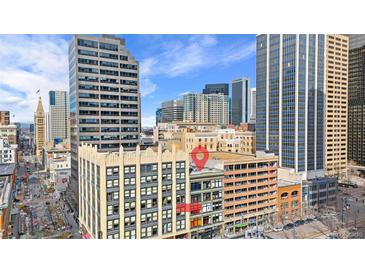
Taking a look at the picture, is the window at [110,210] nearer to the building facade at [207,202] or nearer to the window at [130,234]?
the window at [130,234]

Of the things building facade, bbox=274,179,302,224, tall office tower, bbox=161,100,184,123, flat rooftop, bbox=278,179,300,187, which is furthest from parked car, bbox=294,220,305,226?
tall office tower, bbox=161,100,184,123

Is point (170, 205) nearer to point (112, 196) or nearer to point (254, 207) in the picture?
point (112, 196)

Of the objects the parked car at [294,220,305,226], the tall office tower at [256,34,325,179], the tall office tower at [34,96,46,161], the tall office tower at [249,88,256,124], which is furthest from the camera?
the tall office tower at [249,88,256,124]

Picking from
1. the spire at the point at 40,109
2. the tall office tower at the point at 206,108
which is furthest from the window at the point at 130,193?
the tall office tower at the point at 206,108

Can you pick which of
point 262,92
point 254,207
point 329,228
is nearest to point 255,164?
point 254,207

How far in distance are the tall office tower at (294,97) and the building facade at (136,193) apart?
8.54 meters

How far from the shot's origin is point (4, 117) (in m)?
9.02

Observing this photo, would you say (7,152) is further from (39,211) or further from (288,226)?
(288,226)

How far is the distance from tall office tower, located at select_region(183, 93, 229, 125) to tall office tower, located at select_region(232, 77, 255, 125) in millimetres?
555

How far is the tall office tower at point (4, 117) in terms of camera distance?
8591mm

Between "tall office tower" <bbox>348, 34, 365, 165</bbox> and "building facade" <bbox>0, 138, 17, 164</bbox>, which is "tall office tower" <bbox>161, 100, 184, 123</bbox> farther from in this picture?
"tall office tower" <bbox>348, 34, 365, 165</bbox>

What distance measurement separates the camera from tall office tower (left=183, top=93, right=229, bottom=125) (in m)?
12.6

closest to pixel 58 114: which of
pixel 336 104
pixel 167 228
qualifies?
pixel 167 228
